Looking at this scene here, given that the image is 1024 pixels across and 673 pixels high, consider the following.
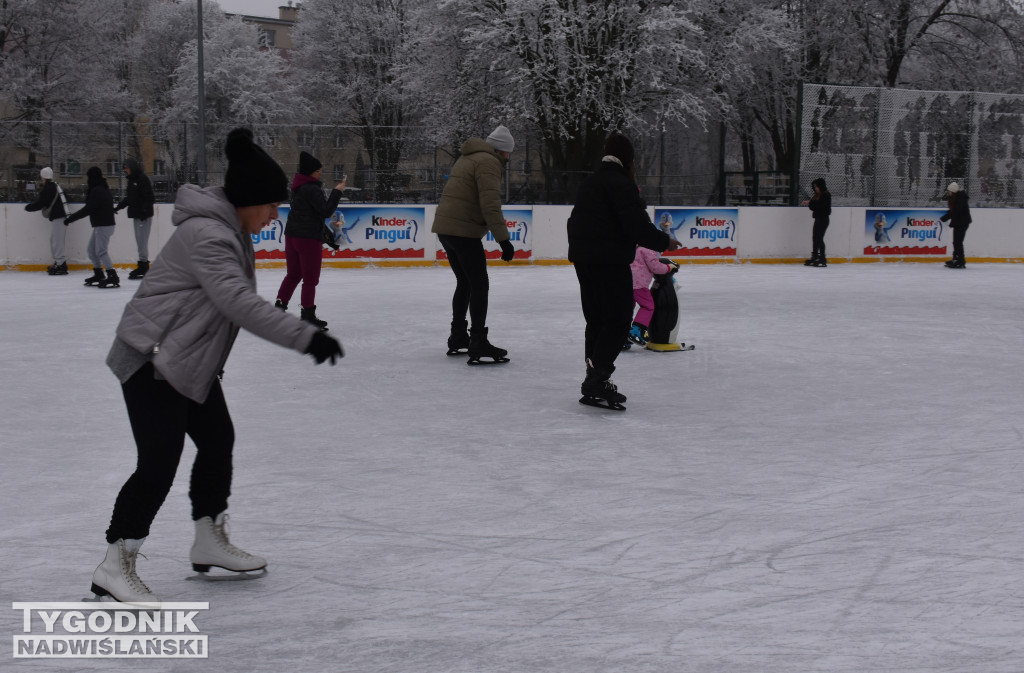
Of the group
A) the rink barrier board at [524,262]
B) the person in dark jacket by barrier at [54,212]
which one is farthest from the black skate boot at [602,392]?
the person in dark jacket by barrier at [54,212]

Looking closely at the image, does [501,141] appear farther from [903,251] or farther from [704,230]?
[903,251]

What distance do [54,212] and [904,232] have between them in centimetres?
1460

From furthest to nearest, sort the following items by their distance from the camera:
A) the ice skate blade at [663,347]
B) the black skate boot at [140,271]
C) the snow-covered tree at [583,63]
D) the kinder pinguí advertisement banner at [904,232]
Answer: the snow-covered tree at [583,63]
the kinder pinguí advertisement banner at [904,232]
the black skate boot at [140,271]
the ice skate blade at [663,347]

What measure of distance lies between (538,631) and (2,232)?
15289 mm

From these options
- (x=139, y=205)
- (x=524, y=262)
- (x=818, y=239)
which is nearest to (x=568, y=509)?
(x=139, y=205)

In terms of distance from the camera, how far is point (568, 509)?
179 inches

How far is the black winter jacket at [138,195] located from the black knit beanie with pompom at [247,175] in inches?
474

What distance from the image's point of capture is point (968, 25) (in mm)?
33062

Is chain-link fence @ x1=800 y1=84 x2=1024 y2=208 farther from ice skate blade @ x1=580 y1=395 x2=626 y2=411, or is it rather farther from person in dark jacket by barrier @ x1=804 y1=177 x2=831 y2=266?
ice skate blade @ x1=580 y1=395 x2=626 y2=411

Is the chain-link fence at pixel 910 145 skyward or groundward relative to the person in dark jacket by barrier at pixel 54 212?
skyward

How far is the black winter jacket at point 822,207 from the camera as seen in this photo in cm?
1931

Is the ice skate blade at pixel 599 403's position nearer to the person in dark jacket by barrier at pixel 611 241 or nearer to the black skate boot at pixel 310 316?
the person in dark jacket by barrier at pixel 611 241

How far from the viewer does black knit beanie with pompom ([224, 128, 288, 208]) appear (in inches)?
130

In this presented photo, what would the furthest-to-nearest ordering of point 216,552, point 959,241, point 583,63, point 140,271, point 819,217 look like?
1. point 583,63
2. point 819,217
3. point 959,241
4. point 140,271
5. point 216,552
